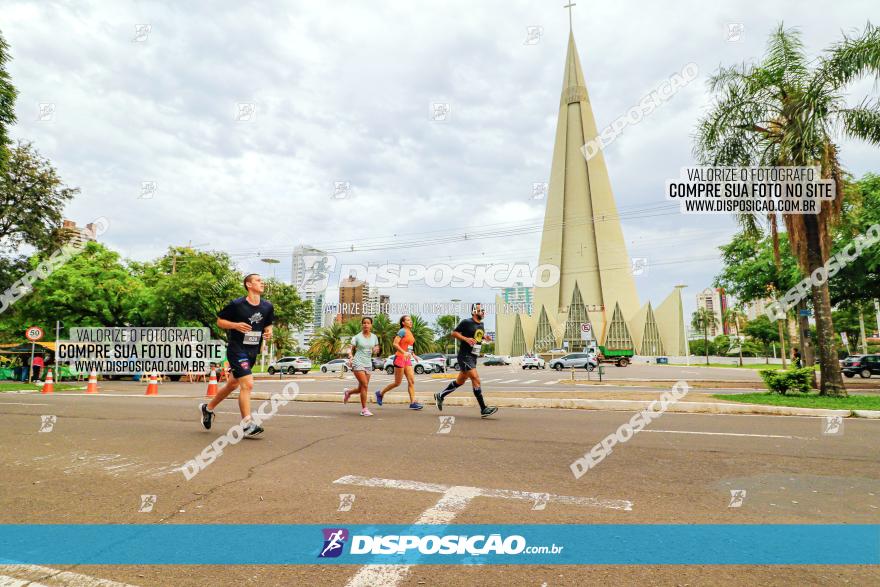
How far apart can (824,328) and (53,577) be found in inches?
622

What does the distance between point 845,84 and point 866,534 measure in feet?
44.3

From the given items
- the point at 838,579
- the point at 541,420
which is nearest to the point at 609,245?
the point at 541,420

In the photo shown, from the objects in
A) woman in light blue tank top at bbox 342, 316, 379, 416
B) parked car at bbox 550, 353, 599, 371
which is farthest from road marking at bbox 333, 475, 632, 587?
parked car at bbox 550, 353, 599, 371

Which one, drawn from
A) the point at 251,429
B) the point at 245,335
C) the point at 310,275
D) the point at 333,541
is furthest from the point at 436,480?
the point at 310,275

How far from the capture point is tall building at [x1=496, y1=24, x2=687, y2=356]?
8331 centimetres

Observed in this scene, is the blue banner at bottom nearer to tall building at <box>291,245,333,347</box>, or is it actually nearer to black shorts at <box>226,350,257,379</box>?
black shorts at <box>226,350,257,379</box>

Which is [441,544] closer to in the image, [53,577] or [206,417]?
[53,577]

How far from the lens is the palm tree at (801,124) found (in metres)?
11.7

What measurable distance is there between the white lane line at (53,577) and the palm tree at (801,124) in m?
14.8

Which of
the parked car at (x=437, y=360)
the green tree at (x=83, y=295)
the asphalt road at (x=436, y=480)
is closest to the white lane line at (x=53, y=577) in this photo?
the asphalt road at (x=436, y=480)

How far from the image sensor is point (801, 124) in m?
11.7

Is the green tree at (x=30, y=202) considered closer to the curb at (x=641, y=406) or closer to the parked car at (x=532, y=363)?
the curb at (x=641, y=406)

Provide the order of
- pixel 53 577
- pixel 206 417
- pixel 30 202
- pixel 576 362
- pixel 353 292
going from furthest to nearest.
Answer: pixel 353 292, pixel 576 362, pixel 30 202, pixel 206 417, pixel 53 577

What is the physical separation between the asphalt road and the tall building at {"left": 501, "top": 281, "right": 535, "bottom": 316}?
89.5 meters
